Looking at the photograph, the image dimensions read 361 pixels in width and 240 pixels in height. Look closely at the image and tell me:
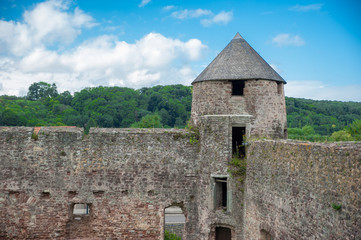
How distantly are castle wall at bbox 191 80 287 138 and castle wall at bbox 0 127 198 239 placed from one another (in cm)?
179

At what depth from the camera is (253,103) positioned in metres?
13.5

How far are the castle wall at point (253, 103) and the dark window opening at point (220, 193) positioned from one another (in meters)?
2.32

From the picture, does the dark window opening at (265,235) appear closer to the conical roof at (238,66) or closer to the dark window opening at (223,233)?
the dark window opening at (223,233)

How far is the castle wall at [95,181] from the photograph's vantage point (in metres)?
12.8

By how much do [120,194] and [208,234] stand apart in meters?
3.60

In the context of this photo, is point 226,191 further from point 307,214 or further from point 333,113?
point 333,113

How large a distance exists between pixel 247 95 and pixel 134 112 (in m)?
38.9

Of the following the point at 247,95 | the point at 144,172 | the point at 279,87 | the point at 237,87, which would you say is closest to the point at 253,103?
the point at 247,95

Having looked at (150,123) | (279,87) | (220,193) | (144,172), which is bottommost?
(220,193)

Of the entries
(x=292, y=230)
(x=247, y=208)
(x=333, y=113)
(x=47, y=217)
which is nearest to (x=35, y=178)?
(x=47, y=217)

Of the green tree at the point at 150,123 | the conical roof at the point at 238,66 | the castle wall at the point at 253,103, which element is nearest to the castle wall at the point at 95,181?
the castle wall at the point at 253,103

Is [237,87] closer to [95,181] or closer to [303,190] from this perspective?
[95,181]

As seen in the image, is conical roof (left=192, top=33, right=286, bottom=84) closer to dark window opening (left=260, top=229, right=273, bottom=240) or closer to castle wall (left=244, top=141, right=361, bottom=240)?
castle wall (left=244, top=141, right=361, bottom=240)

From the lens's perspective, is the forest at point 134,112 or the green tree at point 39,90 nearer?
the forest at point 134,112
